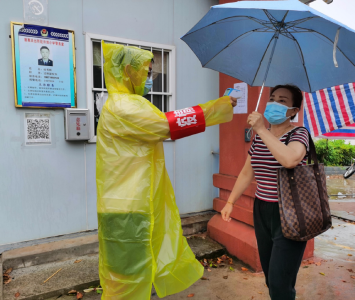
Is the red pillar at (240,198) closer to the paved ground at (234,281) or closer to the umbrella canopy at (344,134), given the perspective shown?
the paved ground at (234,281)

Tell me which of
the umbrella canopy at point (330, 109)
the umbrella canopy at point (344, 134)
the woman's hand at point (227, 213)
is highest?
the umbrella canopy at point (330, 109)

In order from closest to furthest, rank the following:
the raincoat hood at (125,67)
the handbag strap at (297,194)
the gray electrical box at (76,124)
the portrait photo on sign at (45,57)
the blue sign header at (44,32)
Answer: the handbag strap at (297,194) < the raincoat hood at (125,67) < the blue sign header at (44,32) < the portrait photo on sign at (45,57) < the gray electrical box at (76,124)

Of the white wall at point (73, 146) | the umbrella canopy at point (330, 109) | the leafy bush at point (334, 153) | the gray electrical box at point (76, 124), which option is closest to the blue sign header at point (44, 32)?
the white wall at point (73, 146)

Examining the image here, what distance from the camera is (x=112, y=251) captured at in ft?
7.06

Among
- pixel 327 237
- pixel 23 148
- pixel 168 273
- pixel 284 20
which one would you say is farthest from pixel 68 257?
pixel 327 237

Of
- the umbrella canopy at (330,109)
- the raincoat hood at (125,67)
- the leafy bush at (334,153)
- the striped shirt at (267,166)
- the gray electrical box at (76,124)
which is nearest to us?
the striped shirt at (267,166)

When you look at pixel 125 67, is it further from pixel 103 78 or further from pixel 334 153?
pixel 334 153

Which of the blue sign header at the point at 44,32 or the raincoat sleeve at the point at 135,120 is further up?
the blue sign header at the point at 44,32

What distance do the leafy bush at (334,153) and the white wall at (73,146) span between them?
33.7 ft

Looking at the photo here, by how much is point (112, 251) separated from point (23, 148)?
1.87m

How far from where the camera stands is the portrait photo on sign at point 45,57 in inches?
130

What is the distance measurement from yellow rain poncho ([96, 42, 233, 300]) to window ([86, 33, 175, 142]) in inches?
58.8

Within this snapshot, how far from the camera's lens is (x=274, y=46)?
212cm

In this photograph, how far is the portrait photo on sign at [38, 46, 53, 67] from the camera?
10.8ft
